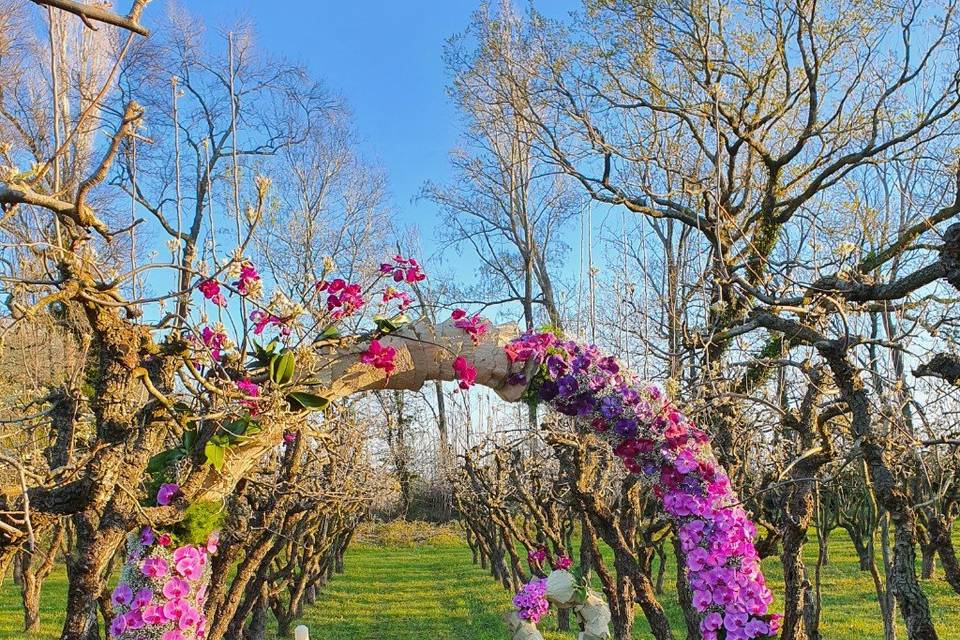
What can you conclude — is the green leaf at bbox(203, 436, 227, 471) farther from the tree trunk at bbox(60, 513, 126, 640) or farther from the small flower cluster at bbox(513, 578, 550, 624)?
the small flower cluster at bbox(513, 578, 550, 624)

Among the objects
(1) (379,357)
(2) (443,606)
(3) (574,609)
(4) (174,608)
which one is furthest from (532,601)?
(1) (379,357)

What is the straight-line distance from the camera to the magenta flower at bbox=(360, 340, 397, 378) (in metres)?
3.62

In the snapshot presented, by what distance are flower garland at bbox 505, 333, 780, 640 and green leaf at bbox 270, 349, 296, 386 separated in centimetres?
130

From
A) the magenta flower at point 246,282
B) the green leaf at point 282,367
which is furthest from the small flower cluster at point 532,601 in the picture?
the magenta flower at point 246,282

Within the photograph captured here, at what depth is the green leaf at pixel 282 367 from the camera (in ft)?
10.3

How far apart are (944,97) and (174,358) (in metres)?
7.57

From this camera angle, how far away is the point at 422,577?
14.0 meters

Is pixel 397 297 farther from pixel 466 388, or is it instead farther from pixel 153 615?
pixel 153 615

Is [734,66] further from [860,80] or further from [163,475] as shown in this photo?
[163,475]

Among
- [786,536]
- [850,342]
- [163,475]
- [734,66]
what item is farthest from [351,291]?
[734,66]

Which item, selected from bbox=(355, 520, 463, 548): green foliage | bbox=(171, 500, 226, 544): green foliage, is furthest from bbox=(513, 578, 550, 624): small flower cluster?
bbox=(355, 520, 463, 548): green foliage

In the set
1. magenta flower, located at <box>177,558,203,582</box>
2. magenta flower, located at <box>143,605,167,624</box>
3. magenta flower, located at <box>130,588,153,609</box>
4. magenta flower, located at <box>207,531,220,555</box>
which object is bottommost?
magenta flower, located at <box>143,605,167,624</box>

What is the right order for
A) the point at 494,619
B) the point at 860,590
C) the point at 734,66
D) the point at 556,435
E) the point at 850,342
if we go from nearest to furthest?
the point at 850,342
the point at 556,435
the point at 734,66
the point at 494,619
the point at 860,590

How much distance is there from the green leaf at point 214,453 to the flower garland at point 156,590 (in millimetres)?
296
